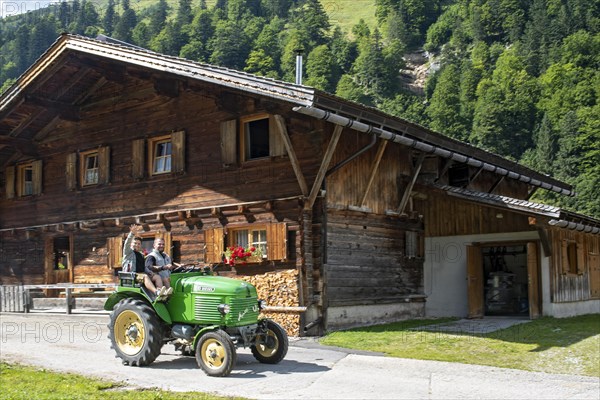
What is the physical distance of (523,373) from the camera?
450 inches

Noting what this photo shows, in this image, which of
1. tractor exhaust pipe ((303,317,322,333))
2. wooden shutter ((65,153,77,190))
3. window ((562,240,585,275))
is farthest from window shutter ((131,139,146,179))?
window ((562,240,585,275))

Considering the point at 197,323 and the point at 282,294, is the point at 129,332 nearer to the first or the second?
the point at 197,323

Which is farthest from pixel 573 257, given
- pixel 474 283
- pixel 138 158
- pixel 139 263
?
pixel 139 263

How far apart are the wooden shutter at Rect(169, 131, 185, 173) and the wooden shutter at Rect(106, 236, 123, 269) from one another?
283 cm

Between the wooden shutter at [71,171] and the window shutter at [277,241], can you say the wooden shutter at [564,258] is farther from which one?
the wooden shutter at [71,171]

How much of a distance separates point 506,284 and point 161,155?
37.7ft

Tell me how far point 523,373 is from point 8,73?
11584 cm

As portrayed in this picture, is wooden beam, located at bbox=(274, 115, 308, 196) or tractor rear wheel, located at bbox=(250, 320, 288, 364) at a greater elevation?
wooden beam, located at bbox=(274, 115, 308, 196)

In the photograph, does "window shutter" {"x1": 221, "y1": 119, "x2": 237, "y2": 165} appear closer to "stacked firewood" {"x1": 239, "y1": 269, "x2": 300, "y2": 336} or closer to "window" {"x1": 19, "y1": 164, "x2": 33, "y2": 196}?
"stacked firewood" {"x1": 239, "y1": 269, "x2": 300, "y2": 336}

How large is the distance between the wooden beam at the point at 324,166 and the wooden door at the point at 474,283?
577 cm

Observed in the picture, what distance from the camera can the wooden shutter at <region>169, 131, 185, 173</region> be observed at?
18750 mm

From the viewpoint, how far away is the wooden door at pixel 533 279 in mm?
18781

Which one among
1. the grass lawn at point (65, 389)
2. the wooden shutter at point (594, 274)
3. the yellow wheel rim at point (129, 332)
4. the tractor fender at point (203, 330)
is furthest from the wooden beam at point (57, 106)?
the wooden shutter at point (594, 274)

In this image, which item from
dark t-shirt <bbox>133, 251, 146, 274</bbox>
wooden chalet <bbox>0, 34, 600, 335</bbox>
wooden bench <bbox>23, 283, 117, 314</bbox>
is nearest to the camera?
dark t-shirt <bbox>133, 251, 146, 274</bbox>
